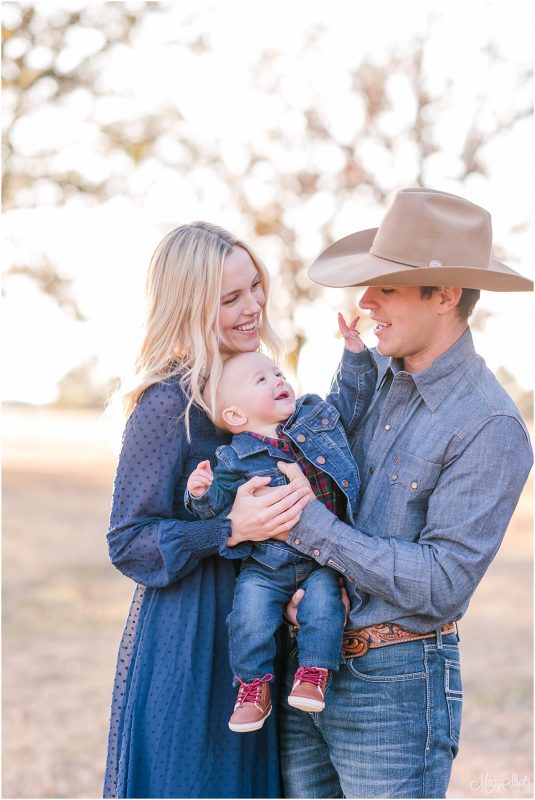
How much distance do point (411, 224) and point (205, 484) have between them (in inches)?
→ 38.1

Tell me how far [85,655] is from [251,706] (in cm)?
784

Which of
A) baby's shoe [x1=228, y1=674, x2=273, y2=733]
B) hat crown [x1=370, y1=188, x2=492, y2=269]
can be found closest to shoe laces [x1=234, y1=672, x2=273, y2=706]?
baby's shoe [x1=228, y1=674, x2=273, y2=733]

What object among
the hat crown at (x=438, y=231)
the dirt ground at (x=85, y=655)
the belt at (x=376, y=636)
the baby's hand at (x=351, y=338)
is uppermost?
the hat crown at (x=438, y=231)

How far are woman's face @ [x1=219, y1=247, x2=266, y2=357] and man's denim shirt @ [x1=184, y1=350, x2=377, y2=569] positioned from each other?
0.28 m

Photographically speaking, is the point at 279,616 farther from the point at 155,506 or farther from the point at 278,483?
the point at 155,506

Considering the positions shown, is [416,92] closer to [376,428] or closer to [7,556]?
[376,428]

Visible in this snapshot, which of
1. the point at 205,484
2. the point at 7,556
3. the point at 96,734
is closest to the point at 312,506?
the point at 205,484

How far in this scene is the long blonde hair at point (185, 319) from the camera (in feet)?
9.93

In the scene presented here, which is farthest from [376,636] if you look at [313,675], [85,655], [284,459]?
[85,655]

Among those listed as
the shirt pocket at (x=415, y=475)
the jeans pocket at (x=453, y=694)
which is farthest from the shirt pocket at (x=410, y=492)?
the jeans pocket at (x=453, y=694)

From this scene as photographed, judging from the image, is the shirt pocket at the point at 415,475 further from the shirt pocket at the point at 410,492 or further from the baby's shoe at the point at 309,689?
the baby's shoe at the point at 309,689

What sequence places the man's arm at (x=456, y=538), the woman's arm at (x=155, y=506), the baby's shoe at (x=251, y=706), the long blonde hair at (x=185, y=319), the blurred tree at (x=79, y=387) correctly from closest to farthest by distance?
the man's arm at (x=456, y=538), the baby's shoe at (x=251, y=706), the woman's arm at (x=155, y=506), the long blonde hair at (x=185, y=319), the blurred tree at (x=79, y=387)

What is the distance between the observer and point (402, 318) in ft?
9.36

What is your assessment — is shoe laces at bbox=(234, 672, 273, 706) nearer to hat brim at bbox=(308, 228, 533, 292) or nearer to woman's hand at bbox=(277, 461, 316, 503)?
woman's hand at bbox=(277, 461, 316, 503)
